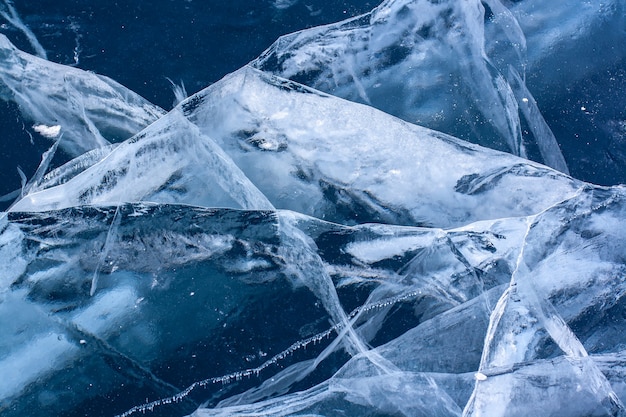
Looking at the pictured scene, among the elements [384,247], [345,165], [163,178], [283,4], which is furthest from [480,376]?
[283,4]

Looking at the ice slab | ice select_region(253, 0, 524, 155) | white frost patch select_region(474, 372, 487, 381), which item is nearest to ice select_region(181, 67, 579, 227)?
the ice slab

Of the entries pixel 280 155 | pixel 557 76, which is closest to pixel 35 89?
pixel 280 155

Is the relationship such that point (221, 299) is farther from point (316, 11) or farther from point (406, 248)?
point (316, 11)

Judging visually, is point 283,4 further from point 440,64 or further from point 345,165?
point 345,165

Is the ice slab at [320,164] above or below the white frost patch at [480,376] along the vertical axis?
above

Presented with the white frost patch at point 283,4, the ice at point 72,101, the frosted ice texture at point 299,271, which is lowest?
the frosted ice texture at point 299,271

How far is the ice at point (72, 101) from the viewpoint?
1.03 m

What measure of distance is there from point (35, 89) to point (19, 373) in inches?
22.0

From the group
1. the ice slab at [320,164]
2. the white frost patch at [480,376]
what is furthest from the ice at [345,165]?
the white frost patch at [480,376]

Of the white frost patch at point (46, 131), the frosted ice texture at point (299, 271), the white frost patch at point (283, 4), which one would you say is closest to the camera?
the frosted ice texture at point (299, 271)

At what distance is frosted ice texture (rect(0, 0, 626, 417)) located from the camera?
2.60 feet

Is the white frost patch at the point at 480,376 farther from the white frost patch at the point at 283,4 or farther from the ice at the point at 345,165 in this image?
the white frost patch at the point at 283,4

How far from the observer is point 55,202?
2.80 feet

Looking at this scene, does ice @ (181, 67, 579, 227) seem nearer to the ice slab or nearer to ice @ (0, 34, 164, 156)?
the ice slab
